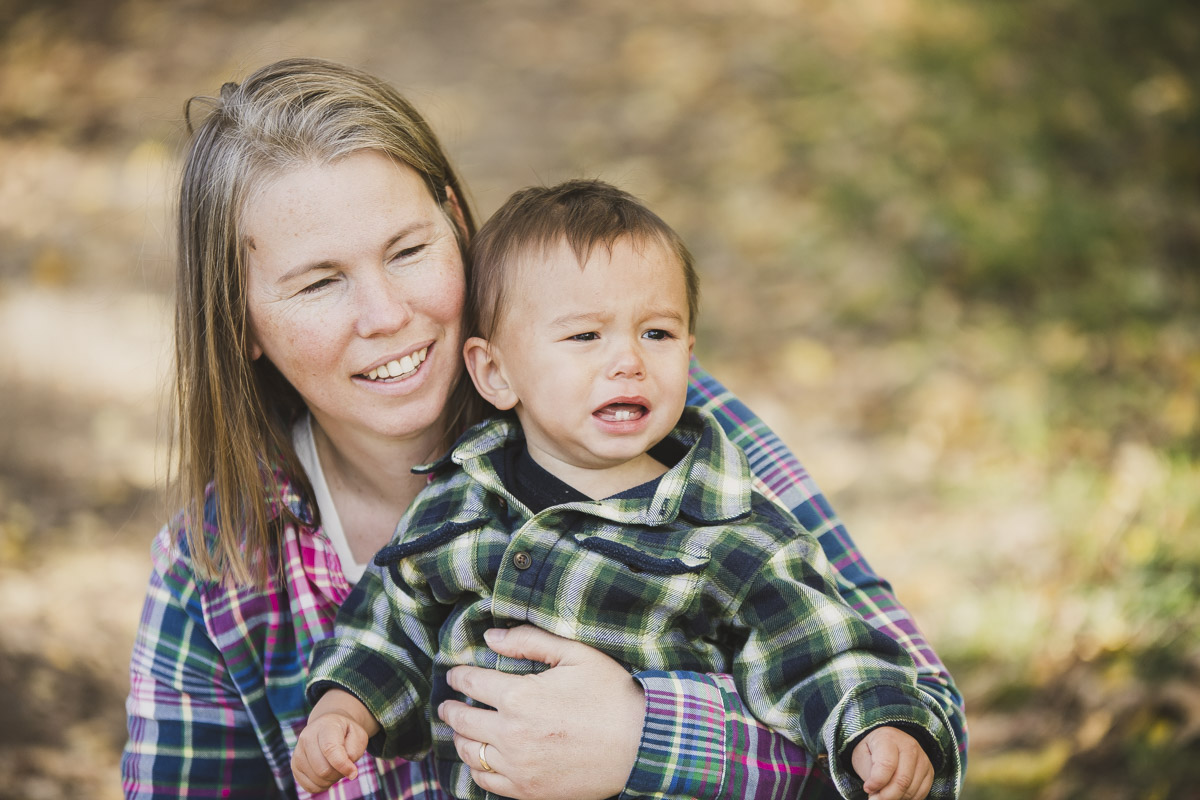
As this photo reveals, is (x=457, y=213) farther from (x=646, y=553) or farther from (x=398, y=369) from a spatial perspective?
(x=646, y=553)

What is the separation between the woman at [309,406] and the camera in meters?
1.96

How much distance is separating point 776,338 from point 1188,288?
1.83 meters

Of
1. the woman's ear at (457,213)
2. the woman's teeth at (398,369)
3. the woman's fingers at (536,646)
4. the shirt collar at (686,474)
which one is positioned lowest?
the woman's fingers at (536,646)

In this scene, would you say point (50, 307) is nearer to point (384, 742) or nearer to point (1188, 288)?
point (384, 742)

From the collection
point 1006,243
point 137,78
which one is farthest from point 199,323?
point 137,78

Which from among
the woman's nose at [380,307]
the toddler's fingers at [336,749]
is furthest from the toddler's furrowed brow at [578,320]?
the toddler's fingers at [336,749]

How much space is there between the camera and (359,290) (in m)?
1.97

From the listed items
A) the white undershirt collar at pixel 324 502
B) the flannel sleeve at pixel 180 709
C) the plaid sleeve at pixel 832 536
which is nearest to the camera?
the plaid sleeve at pixel 832 536

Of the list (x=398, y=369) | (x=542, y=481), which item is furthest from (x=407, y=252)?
(x=542, y=481)

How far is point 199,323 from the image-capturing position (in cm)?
211

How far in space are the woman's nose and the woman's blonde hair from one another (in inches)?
9.5

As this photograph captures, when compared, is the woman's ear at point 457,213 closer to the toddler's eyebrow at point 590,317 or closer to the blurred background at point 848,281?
the blurred background at point 848,281

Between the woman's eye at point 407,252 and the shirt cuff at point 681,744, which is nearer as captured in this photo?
the shirt cuff at point 681,744

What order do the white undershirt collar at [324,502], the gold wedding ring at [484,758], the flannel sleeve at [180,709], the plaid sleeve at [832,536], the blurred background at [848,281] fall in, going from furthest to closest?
the blurred background at [848,281] → the white undershirt collar at [324,502] → the flannel sleeve at [180,709] → the plaid sleeve at [832,536] → the gold wedding ring at [484,758]
